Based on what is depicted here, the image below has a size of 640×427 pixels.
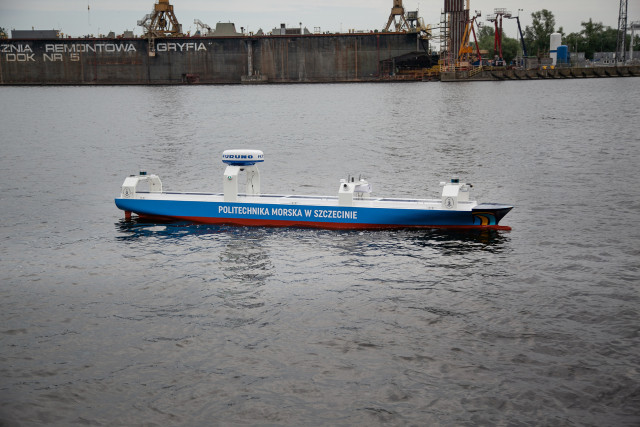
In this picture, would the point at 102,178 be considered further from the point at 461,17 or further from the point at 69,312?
the point at 461,17

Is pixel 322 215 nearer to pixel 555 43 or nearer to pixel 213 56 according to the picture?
pixel 213 56

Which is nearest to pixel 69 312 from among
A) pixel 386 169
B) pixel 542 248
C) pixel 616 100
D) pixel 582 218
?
pixel 542 248

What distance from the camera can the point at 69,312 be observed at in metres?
19.7

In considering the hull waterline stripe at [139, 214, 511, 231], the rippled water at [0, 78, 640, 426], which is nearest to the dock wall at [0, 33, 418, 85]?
the rippled water at [0, 78, 640, 426]

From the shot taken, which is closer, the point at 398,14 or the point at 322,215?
the point at 322,215

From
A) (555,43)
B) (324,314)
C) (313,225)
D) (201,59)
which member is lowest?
(324,314)

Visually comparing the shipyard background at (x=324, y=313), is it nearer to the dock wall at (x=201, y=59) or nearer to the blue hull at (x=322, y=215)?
the blue hull at (x=322, y=215)

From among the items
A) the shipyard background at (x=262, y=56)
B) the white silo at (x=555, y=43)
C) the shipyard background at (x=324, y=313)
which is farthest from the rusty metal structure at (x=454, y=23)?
the shipyard background at (x=324, y=313)

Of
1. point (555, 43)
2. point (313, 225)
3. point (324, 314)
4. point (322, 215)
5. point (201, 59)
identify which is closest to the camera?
point (324, 314)

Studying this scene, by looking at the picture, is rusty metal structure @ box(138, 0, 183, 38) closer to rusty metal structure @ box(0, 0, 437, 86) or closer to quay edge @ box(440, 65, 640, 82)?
rusty metal structure @ box(0, 0, 437, 86)

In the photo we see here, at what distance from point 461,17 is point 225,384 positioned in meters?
192

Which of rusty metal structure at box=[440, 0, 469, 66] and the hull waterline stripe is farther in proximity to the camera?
rusty metal structure at box=[440, 0, 469, 66]

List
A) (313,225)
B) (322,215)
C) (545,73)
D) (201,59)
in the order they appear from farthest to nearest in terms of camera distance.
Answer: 1. (545,73)
2. (201,59)
3. (313,225)
4. (322,215)

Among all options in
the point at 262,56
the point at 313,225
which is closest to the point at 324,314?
the point at 313,225
